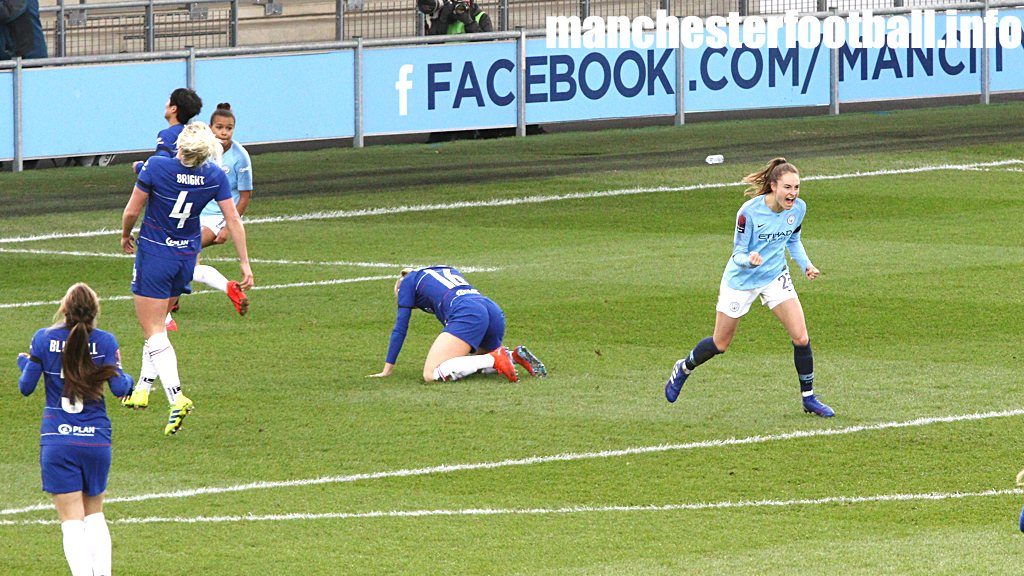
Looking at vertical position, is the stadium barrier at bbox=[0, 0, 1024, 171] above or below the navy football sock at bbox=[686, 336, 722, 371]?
above

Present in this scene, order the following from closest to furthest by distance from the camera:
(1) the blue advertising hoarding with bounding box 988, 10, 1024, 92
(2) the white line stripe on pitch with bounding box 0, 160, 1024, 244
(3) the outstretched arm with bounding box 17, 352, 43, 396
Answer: (3) the outstretched arm with bounding box 17, 352, 43, 396 → (2) the white line stripe on pitch with bounding box 0, 160, 1024, 244 → (1) the blue advertising hoarding with bounding box 988, 10, 1024, 92

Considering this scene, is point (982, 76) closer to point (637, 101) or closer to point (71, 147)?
point (637, 101)

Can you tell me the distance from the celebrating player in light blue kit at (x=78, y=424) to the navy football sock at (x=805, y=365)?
4.98 metres

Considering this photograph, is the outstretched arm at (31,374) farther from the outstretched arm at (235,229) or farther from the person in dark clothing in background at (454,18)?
the person in dark clothing in background at (454,18)

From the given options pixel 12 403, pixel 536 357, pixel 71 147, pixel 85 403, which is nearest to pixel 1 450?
pixel 12 403

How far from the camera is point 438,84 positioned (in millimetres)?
27188

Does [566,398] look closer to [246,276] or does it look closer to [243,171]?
[246,276]

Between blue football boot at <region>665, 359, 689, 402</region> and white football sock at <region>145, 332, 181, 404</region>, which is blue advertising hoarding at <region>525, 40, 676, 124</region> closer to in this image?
blue football boot at <region>665, 359, 689, 402</region>

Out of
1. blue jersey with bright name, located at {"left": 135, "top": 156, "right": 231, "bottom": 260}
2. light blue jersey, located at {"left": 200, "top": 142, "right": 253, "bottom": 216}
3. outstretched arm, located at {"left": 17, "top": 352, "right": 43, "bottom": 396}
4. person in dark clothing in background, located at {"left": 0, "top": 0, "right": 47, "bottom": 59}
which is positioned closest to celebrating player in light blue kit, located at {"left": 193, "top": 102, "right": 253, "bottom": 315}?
light blue jersey, located at {"left": 200, "top": 142, "right": 253, "bottom": 216}

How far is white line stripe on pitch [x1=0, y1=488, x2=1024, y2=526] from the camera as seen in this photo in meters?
10.1

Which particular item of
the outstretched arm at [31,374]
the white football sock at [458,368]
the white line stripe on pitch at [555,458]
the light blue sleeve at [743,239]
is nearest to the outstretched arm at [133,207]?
the white line stripe on pitch at [555,458]

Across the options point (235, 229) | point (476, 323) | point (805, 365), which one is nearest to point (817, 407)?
point (805, 365)

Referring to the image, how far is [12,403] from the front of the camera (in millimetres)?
13000

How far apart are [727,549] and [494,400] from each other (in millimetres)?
3848
